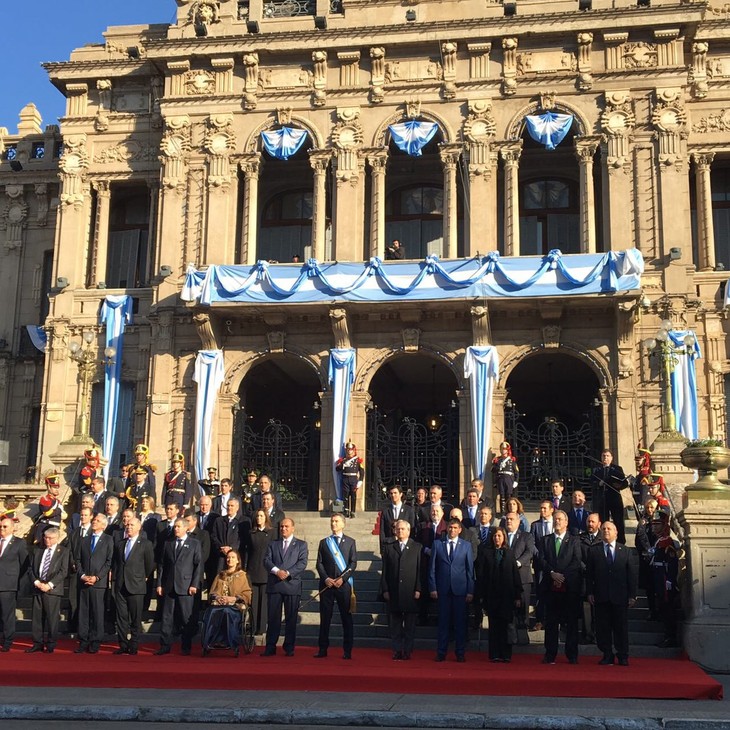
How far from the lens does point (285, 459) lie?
25.2 m

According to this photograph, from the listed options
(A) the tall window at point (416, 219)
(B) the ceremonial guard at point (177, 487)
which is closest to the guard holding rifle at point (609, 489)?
(B) the ceremonial guard at point (177, 487)

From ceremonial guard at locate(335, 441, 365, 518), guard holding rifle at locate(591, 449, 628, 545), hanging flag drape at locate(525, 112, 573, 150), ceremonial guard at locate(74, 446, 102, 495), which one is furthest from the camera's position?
hanging flag drape at locate(525, 112, 573, 150)

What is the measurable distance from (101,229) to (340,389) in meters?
9.23

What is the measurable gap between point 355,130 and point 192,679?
18.1m

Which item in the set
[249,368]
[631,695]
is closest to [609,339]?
[249,368]

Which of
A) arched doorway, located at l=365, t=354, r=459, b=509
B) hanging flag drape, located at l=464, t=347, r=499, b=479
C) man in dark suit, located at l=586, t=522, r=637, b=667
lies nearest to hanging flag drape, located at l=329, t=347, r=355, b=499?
arched doorway, located at l=365, t=354, r=459, b=509

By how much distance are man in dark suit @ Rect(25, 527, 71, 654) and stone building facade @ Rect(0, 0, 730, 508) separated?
10.4 metres

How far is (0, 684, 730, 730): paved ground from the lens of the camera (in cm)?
1011

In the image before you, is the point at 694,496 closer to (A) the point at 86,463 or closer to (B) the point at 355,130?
(A) the point at 86,463

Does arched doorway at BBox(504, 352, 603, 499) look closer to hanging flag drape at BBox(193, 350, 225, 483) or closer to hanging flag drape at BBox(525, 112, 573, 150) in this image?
hanging flag drape at BBox(525, 112, 573, 150)

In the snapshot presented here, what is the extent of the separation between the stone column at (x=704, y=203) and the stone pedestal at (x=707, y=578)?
1346 centimetres

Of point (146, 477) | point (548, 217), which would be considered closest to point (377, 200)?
point (548, 217)

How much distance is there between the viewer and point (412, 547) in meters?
14.0

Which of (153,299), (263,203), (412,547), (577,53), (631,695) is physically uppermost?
(577,53)
